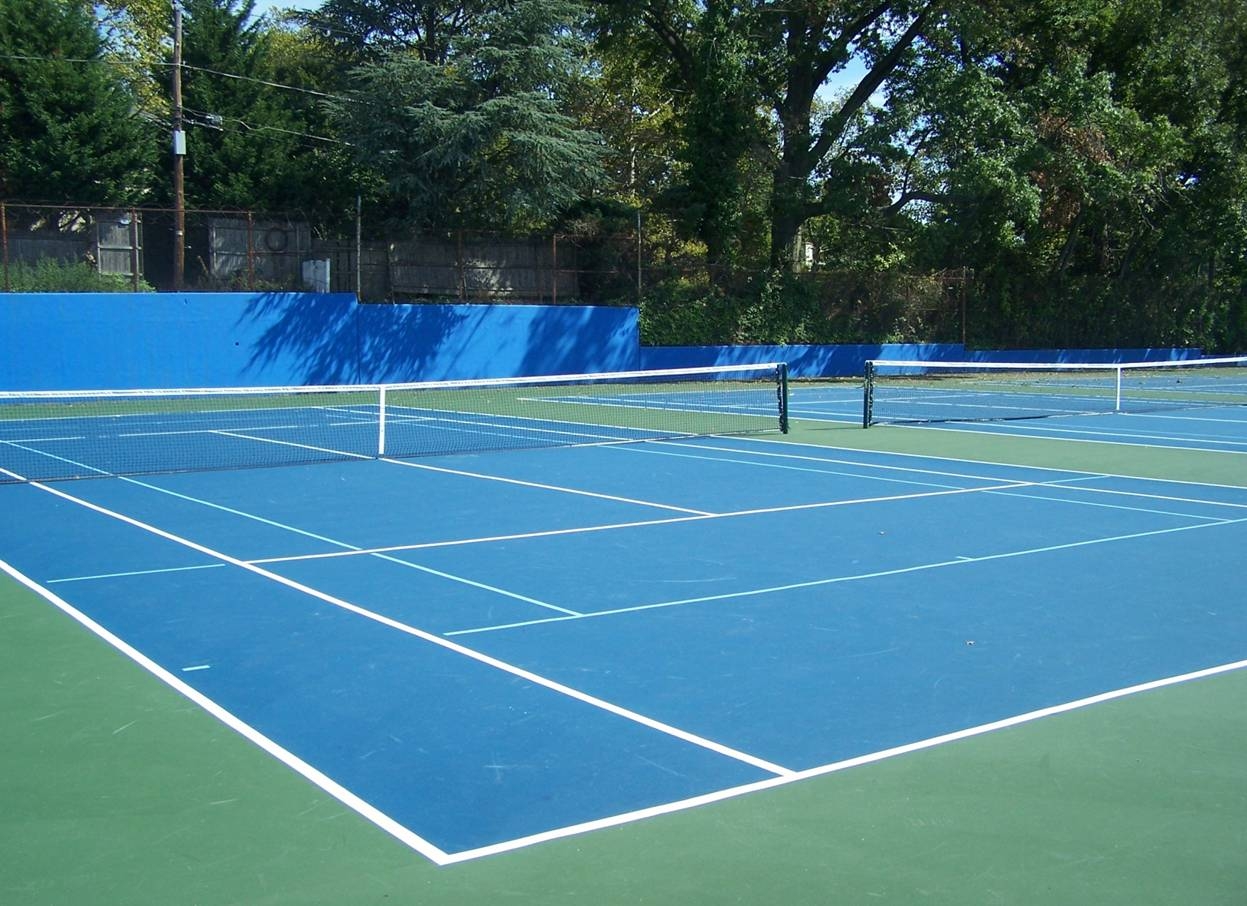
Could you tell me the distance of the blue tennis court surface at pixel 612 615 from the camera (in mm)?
5539

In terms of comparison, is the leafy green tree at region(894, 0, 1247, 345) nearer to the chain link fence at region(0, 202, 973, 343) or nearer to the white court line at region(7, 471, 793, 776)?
the chain link fence at region(0, 202, 973, 343)

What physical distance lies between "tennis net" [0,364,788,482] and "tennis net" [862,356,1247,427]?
2637 millimetres

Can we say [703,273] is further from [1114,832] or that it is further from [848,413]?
[1114,832]

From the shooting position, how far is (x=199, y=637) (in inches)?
296

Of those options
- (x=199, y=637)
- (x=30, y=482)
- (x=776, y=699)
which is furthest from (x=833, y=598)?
(x=30, y=482)

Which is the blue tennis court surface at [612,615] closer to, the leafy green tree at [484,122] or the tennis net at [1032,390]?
the tennis net at [1032,390]

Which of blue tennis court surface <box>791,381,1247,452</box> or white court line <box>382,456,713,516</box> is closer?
white court line <box>382,456,713,516</box>

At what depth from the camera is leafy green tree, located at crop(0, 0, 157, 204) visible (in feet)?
116

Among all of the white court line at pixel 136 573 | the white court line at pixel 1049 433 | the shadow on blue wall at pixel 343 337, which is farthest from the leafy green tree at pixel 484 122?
the white court line at pixel 136 573

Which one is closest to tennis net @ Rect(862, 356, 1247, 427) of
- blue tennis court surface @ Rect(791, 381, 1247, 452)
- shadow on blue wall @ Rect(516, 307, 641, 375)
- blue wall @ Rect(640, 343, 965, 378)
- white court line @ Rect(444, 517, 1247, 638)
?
blue tennis court surface @ Rect(791, 381, 1247, 452)

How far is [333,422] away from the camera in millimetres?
22094

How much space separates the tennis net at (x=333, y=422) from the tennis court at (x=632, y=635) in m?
0.94

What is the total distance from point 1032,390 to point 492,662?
86.5ft

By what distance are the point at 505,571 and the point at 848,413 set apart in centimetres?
1586
